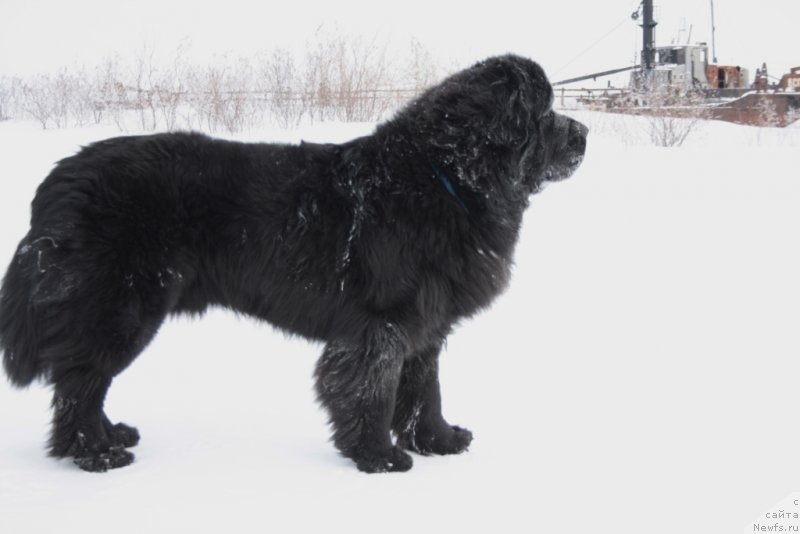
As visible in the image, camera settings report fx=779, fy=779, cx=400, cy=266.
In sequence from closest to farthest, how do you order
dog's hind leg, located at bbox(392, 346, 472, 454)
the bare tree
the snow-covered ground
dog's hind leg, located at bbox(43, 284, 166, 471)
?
the snow-covered ground < dog's hind leg, located at bbox(43, 284, 166, 471) < dog's hind leg, located at bbox(392, 346, 472, 454) < the bare tree

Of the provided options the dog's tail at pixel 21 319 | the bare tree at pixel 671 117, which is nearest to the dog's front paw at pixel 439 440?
the dog's tail at pixel 21 319

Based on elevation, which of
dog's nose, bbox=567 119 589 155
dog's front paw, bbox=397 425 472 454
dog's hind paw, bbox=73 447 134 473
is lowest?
dog's front paw, bbox=397 425 472 454

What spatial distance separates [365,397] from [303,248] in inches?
26.4

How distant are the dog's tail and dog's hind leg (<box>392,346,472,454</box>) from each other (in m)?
1.52

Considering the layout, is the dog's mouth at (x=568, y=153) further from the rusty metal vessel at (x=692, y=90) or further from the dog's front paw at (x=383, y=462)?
the rusty metal vessel at (x=692, y=90)

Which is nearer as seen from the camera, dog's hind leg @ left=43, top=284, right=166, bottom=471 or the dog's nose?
dog's hind leg @ left=43, top=284, right=166, bottom=471

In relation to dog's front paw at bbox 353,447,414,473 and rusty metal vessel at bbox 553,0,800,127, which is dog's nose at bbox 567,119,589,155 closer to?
dog's front paw at bbox 353,447,414,473

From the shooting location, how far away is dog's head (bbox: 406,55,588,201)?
10.6 feet

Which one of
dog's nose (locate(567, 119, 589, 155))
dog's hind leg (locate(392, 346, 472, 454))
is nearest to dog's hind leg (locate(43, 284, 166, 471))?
dog's hind leg (locate(392, 346, 472, 454))

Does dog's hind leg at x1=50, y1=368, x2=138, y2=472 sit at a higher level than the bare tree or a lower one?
lower

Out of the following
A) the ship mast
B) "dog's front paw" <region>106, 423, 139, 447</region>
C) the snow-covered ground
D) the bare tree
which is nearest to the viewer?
the snow-covered ground

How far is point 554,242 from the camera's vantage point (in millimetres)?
7645

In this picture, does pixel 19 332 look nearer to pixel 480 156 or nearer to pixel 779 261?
pixel 480 156

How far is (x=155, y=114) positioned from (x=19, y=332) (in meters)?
9.46
